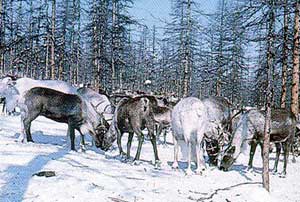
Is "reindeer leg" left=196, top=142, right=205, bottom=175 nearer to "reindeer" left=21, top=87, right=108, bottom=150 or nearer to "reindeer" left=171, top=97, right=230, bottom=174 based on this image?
"reindeer" left=171, top=97, right=230, bottom=174

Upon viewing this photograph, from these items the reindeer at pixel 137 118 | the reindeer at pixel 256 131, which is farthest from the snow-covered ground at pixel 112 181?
the reindeer at pixel 137 118

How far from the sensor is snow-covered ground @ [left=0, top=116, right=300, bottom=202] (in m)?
6.23

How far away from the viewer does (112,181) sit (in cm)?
721

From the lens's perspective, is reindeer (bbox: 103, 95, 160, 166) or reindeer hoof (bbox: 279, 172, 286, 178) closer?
reindeer hoof (bbox: 279, 172, 286, 178)

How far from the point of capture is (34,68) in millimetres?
52031

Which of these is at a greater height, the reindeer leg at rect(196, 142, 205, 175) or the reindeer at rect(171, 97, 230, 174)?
the reindeer at rect(171, 97, 230, 174)

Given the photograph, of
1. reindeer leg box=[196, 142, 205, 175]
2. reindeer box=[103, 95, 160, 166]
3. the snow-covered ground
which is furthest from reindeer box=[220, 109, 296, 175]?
reindeer box=[103, 95, 160, 166]

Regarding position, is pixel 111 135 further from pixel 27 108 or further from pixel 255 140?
pixel 255 140

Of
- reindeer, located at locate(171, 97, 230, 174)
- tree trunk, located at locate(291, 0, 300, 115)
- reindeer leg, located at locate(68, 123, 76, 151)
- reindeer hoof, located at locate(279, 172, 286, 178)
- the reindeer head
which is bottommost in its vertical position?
reindeer hoof, located at locate(279, 172, 286, 178)

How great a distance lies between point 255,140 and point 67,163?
4.92 metres

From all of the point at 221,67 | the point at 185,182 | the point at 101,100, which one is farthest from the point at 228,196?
the point at 221,67

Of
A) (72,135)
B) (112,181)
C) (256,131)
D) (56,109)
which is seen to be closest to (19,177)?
(112,181)

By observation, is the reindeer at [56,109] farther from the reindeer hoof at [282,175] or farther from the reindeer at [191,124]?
the reindeer hoof at [282,175]

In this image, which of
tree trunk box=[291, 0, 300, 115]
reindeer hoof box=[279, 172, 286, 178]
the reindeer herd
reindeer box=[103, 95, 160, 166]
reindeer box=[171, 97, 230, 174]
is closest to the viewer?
reindeer box=[171, 97, 230, 174]
